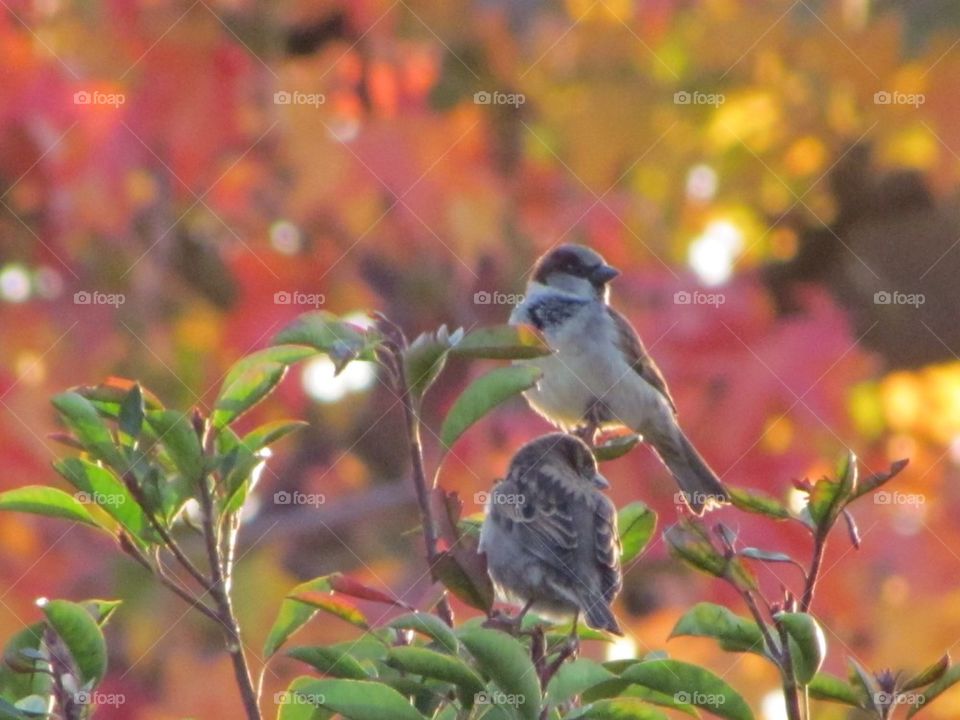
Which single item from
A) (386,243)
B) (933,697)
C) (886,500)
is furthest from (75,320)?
(933,697)

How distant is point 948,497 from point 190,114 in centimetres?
348

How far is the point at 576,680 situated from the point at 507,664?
0.13 m

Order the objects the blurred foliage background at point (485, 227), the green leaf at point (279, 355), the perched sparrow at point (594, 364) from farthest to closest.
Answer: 1. the blurred foliage background at point (485, 227)
2. the perched sparrow at point (594, 364)
3. the green leaf at point (279, 355)

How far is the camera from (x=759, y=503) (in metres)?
1.90

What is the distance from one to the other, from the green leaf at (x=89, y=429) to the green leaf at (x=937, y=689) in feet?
3.30

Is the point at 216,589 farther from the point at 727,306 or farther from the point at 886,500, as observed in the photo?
the point at 727,306

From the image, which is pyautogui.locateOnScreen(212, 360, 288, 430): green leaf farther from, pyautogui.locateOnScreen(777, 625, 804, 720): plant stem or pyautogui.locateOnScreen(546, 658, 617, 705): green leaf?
pyautogui.locateOnScreen(777, 625, 804, 720): plant stem

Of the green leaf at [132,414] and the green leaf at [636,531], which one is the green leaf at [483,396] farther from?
the green leaf at [132,414]

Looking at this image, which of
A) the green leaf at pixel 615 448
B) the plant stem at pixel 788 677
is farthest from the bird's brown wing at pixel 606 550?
the plant stem at pixel 788 677

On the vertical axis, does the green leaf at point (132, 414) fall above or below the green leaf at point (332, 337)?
below

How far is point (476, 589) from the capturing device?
179 cm

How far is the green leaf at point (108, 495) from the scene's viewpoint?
1.87 metres

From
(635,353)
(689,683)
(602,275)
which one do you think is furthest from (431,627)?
(635,353)

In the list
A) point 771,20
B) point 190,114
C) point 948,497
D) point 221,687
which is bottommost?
point 221,687
